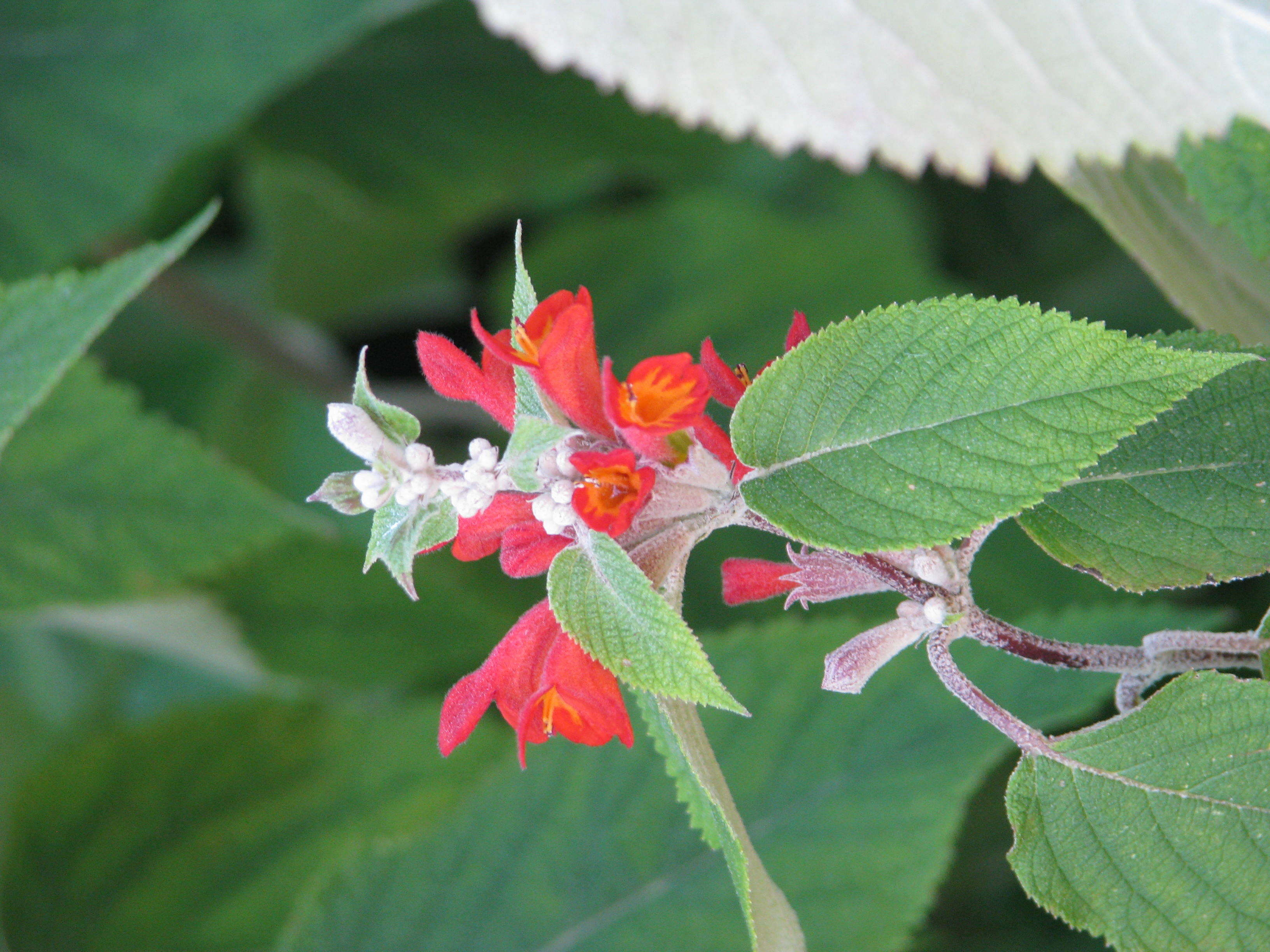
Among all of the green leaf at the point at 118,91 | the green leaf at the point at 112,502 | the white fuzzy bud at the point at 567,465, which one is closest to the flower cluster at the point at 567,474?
the white fuzzy bud at the point at 567,465

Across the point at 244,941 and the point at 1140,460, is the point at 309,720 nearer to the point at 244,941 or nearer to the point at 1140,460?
the point at 244,941

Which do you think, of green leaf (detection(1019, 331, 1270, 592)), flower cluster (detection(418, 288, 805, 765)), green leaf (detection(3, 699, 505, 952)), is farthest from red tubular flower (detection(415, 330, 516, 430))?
green leaf (detection(3, 699, 505, 952))

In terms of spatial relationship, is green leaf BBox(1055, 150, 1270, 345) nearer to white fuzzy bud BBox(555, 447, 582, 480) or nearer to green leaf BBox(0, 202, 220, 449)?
white fuzzy bud BBox(555, 447, 582, 480)

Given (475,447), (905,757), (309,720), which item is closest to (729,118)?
(475,447)

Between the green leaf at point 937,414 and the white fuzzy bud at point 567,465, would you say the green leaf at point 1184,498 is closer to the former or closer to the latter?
the green leaf at point 937,414

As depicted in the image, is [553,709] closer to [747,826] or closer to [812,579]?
[812,579]

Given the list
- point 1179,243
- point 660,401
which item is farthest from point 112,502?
point 1179,243
